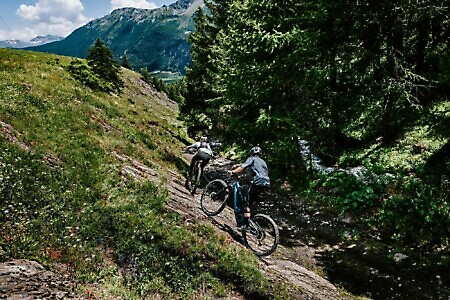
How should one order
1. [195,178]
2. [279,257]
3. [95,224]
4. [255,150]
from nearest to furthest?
[95,224] → [255,150] → [279,257] → [195,178]

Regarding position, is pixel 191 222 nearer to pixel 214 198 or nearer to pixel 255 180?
pixel 214 198

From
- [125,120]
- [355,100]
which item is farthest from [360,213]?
[125,120]

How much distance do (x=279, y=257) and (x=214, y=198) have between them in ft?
12.0

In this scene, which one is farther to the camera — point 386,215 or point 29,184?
point 386,215

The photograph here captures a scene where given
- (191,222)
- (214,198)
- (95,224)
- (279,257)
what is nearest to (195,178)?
(214,198)

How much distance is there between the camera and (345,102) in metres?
23.8

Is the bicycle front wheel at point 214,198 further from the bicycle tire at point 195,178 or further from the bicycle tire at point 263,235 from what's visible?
the bicycle tire at point 263,235

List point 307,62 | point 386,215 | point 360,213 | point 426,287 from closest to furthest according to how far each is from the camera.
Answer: point 426,287 → point 386,215 → point 360,213 → point 307,62

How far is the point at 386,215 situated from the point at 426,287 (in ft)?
15.2

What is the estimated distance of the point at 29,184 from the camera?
36.7 feet

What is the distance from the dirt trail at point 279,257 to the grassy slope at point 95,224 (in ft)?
2.43

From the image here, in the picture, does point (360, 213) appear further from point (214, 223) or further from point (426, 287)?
point (214, 223)

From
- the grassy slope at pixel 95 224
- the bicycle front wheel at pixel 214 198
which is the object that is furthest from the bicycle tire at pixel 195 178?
the grassy slope at pixel 95 224

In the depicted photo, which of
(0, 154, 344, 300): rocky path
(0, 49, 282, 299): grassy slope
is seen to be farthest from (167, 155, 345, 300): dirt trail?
(0, 49, 282, 299): grassy slope
